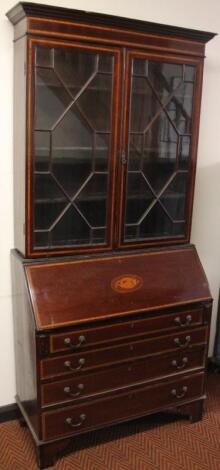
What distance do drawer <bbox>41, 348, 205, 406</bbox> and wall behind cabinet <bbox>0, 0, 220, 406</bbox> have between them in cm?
47

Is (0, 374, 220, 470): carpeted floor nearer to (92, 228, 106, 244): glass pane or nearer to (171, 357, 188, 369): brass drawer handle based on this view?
(171, 357, 188, 369): brass drawer handle

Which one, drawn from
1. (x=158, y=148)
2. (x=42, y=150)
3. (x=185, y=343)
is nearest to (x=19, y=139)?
(x=42, y=150)

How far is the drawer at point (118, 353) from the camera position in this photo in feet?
6.44

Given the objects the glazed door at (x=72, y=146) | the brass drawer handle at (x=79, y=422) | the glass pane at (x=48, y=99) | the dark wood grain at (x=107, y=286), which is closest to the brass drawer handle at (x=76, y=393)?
the brass drawer handle at (x=79, y=422)

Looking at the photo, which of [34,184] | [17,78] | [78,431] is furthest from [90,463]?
[17,78]

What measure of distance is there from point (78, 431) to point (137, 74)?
1.69 metres

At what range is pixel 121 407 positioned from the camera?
7.15 feet

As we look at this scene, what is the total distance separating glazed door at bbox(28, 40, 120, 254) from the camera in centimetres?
187

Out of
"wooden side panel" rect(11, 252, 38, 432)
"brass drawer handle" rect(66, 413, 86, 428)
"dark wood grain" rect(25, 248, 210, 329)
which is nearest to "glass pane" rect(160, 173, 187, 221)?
"dark wood grain" rect(25, 248, 210, 329)

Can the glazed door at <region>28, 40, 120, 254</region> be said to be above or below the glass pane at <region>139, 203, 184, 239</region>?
above

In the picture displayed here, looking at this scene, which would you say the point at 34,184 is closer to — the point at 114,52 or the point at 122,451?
the point at 114,52

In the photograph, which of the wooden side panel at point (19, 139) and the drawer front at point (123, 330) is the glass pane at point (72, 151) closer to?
the wooden side panel at point (19, 139)

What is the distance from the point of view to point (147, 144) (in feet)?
7.05

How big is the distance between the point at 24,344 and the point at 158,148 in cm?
116
